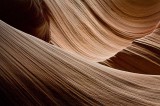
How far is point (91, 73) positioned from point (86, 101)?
130mm

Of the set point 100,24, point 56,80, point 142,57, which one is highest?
point 100,24

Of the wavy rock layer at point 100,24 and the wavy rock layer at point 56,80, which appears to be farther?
the wavy rock layer at point 100,24

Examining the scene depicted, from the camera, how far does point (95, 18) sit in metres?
1.98

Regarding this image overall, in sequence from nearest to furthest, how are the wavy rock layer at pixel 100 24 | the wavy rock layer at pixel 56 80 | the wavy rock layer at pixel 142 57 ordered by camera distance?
1. the wavy rock layer at pixel 56 80
2. the wavy rock layer at pixel 142 57
3. the wavy rock layer at pixel 100 24

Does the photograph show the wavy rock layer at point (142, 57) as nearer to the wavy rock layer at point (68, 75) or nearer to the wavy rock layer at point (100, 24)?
the wavy rock layer at point (68, 75)

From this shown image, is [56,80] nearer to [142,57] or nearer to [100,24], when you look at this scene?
[142,57]

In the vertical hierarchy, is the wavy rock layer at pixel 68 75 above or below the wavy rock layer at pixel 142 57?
below

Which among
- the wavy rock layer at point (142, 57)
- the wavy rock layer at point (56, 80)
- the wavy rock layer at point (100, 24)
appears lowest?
the wavy rock layer at point (56, 80)

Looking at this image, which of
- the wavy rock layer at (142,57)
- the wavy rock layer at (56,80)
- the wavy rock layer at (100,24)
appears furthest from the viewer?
the wavy rock layer at (100,24)

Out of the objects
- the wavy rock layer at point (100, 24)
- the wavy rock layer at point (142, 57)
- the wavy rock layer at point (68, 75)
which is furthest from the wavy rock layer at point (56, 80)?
the wavy rock layer at point (100, 24)

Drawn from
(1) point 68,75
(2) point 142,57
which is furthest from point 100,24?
(1) point 68,75

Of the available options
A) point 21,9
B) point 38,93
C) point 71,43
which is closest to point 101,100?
point 38,93

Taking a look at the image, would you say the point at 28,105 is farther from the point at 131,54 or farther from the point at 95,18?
the point at 95,18

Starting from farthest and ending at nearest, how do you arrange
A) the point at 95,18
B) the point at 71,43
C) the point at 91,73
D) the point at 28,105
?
the point at 95,18, the point at 71,43, the point at 91,73, the point at 28,105
